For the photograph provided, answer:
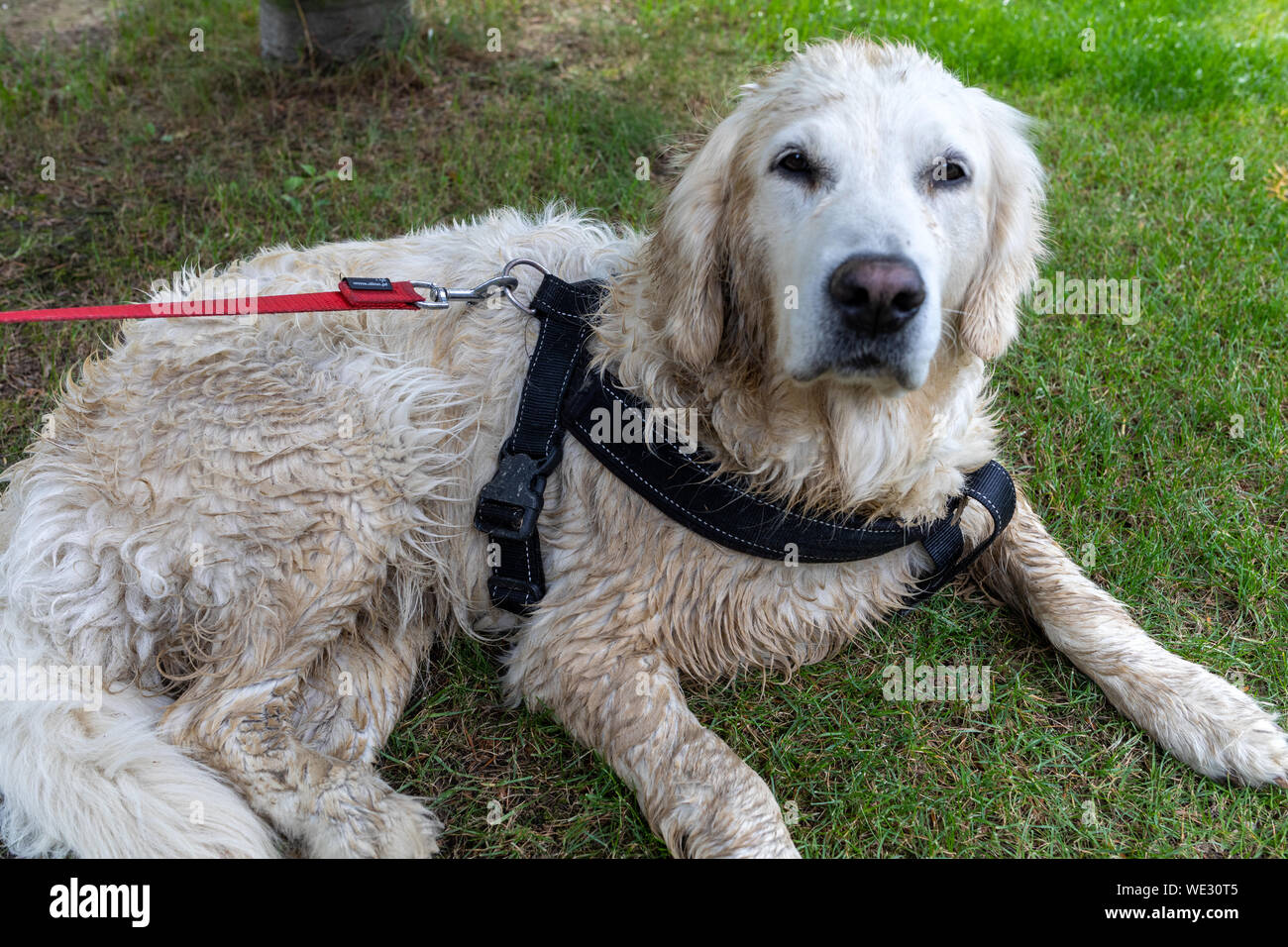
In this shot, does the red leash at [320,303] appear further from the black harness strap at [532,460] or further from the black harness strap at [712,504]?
the black harness strap at [712,504]

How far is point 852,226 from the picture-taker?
2.23 meters

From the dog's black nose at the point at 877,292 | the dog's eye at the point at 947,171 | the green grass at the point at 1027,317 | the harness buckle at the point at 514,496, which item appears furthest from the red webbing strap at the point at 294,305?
the dog's eye at the point at 947,171

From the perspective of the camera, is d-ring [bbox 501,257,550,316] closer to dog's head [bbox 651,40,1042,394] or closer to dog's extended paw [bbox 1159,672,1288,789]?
dog's head [bbox 651,40,1042,394]

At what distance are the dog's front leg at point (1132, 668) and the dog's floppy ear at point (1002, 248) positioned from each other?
79 centimetres

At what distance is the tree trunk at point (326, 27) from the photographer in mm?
5797

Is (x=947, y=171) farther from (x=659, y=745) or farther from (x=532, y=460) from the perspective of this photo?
(x=659, y=745)

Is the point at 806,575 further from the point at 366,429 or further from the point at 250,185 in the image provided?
the point at 250,185

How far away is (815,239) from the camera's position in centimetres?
228

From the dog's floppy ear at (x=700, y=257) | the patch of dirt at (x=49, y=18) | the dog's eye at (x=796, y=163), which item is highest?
the patch of dirt at (x=49, y=18)

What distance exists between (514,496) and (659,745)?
0.79 m

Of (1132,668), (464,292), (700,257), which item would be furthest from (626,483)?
(1132,668)

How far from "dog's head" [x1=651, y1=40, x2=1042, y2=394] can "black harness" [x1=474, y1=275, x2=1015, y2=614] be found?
0.31 meters

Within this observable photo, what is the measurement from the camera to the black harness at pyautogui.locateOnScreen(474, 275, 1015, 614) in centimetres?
267
